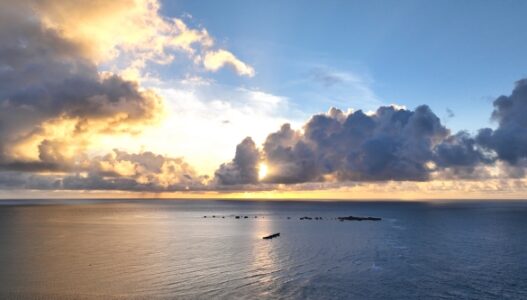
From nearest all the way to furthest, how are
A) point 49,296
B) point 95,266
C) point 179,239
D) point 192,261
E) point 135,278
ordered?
point 49,296
point 135,278
point 95,266
point 192,261
point 179,239

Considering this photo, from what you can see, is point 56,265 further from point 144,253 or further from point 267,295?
point 267,295

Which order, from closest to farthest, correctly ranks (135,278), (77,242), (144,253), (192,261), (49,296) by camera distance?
(49,296), (135,278), (192,261), (144,253), (77,242)

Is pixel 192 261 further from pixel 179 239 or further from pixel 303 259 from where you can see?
pixel 179 239

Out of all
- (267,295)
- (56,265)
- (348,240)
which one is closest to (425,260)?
(348,240)

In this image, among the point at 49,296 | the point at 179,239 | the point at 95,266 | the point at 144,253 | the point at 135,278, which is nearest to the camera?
the point at 49,296

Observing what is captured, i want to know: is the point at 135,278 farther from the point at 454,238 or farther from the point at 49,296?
the point at 454,238

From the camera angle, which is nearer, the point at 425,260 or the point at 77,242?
the point at 425,260

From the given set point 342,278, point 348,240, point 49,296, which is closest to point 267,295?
point 342,278

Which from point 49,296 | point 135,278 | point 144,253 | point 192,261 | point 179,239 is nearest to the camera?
point 49,296

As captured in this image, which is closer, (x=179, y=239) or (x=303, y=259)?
(x=303, y=259)
